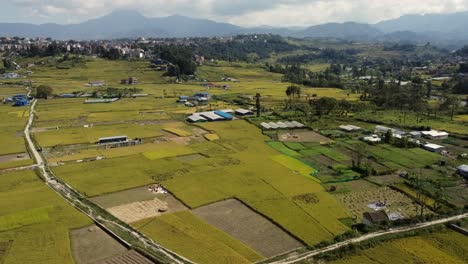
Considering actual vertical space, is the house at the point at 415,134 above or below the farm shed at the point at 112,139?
below

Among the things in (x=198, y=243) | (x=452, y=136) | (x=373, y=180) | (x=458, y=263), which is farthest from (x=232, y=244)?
(x=452, y=136)

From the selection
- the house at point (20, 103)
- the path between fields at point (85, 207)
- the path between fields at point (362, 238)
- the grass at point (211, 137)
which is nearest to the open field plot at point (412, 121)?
the grass at point (211, 137)

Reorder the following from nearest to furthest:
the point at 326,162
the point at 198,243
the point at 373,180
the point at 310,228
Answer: the point at 198,243 < the point at 310,228 < the point at 373,180 < the point at 326,162

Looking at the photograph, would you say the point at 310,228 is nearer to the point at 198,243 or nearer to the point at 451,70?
the point at 198,243

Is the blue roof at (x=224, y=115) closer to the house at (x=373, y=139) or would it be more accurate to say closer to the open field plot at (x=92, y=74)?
the house at (x=373, y=139)

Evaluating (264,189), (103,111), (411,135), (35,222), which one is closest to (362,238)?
(264,189)

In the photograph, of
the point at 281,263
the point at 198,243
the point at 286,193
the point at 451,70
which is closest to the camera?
the point at 281,263
